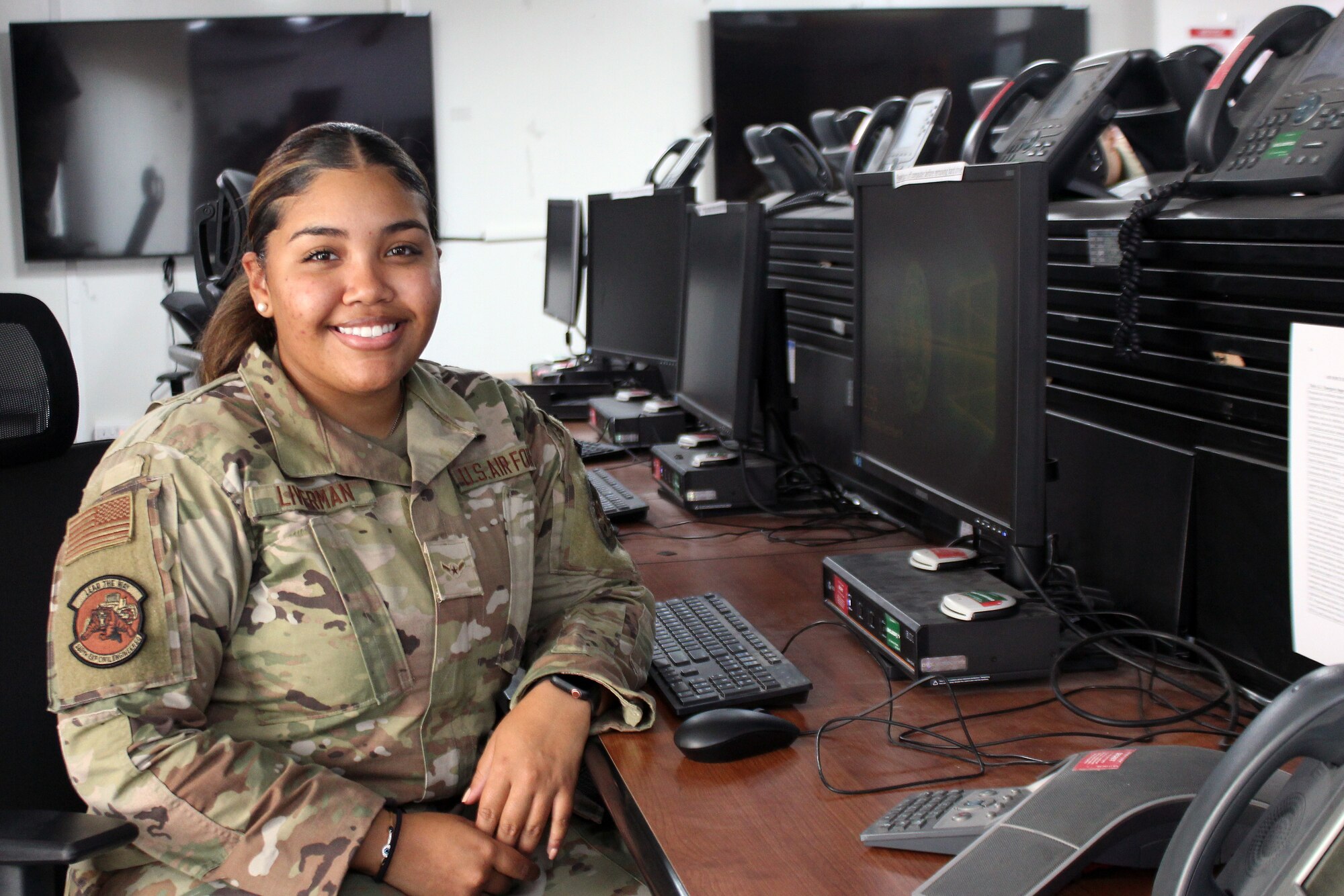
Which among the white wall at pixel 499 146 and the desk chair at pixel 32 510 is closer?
the desk chair at pixel 32 510

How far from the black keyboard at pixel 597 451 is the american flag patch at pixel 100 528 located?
137 centimetres

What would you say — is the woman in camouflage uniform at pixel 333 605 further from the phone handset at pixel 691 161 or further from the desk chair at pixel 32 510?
the phone handset at pixel 691 161

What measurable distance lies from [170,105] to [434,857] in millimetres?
4270

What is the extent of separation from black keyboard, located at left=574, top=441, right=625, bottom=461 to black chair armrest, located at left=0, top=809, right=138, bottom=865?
148 centimetres

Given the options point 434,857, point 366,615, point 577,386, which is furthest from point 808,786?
point 577,386

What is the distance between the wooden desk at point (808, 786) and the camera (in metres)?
0.81

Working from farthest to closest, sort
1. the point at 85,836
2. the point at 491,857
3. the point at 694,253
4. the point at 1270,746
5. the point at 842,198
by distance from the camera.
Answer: the point at 842,198 → the point at 694,253 → the point at 491,857 → the point at 85,836 → the point at 1270,746

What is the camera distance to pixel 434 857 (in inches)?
40.5

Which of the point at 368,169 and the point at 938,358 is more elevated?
the point at 368,169

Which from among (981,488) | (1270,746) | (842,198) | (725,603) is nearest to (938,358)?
(981,488)

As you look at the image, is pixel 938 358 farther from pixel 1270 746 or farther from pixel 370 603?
pixel 1270 746

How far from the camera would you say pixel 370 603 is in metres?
1.11

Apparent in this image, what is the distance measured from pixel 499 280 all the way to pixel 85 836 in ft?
13.3

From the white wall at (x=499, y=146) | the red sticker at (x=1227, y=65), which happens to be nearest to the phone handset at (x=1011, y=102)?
the red sticker at (x=1227, y=65)
